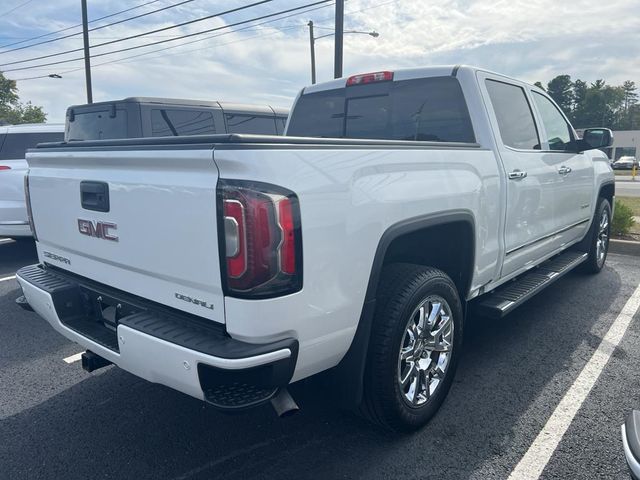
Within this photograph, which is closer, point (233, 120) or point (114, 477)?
point (114, 477)

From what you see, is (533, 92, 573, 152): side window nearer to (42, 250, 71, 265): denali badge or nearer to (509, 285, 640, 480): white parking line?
(509, 285, 640, 480): white parking line

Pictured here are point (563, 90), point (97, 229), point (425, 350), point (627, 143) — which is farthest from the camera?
point (563, 90)

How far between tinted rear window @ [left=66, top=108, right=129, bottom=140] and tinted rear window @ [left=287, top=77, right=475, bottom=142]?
11.9 ft

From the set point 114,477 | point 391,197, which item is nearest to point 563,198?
point 391,197

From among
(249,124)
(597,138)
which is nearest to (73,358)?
(597,138)

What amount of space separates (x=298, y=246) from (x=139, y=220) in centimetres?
79

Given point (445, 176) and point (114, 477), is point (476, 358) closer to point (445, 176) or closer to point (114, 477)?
point (445, 176)

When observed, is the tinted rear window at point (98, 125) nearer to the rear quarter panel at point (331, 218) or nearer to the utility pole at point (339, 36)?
the rear quarter panel at point (331, 218)

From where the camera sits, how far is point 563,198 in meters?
4.43

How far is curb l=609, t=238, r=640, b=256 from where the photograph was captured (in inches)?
284

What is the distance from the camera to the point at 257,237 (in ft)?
6.31

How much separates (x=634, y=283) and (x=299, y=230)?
519 cm

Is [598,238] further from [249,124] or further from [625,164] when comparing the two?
[625,164]

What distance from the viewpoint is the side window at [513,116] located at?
11.9 feet
